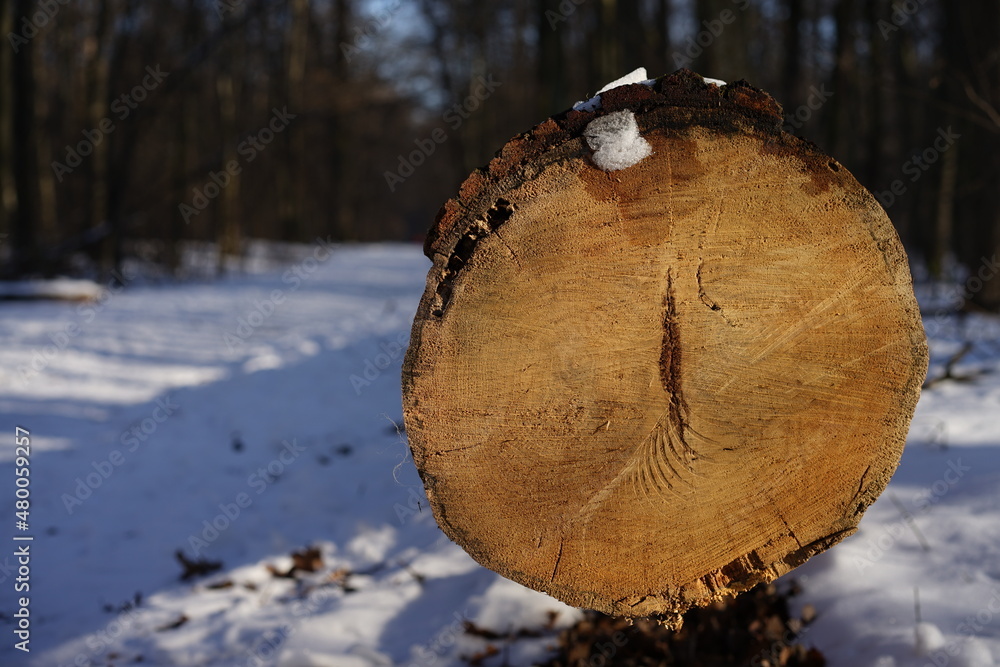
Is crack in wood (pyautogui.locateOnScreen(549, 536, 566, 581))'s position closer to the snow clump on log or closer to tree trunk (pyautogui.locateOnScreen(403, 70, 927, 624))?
tree trunk (pyautogui.locateOnScreen(403, 70, 927, 624))

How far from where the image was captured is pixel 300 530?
11.0 feet

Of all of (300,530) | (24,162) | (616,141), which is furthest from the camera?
(24,162)

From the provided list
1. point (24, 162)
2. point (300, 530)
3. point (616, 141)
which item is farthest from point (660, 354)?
point (24, 162)

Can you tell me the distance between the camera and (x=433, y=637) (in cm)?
238

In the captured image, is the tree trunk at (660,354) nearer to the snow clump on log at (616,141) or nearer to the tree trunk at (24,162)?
the snow clump on log at (616,141)

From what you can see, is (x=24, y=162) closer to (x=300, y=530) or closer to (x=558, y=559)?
(x=300, y=530)

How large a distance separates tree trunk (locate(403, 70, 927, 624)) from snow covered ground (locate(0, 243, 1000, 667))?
0.74 feet

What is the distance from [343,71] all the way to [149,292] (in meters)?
11.2

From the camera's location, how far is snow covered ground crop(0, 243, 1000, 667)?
2.18m

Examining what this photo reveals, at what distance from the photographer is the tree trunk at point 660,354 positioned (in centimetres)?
139

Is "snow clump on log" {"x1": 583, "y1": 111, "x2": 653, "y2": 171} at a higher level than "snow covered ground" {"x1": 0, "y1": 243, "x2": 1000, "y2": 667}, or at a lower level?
higher

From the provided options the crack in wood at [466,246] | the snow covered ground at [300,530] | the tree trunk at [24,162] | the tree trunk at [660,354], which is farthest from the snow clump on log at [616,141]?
the tree trunk at [24,162]

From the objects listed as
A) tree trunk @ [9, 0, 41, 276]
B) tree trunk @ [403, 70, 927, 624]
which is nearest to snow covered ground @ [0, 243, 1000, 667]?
tree trunk @ [403, 70, 927, 624]

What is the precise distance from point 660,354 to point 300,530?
7.96ft
